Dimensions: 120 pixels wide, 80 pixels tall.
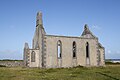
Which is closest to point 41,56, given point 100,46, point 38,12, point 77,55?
point 77,55

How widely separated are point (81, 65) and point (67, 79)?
21.2 metres

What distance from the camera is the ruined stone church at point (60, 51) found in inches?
1458

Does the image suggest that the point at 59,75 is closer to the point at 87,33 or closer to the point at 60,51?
the point at 60,51

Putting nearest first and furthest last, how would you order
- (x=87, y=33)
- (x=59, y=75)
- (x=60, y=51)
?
(x=59, y=75)
(x=60, y=51)
(x=87, y=33)

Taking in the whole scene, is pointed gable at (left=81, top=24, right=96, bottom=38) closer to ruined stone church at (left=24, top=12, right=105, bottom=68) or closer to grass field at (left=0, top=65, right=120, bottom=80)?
ruined stone church at (left=24, top=12, right=105, bottom=68)

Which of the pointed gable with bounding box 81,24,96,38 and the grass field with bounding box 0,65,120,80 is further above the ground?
the pointed gable with bounding box 81,24,96,38

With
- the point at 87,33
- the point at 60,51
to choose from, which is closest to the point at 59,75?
the point at 60,51

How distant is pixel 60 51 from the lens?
38.2 m

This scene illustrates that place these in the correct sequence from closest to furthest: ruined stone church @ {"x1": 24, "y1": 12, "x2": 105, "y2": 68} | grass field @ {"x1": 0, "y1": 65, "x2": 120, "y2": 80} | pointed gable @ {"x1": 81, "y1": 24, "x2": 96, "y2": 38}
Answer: grass field @ {"x1": 0, "y1": 65, "x2": 120, "y2": 80} < ruined stone church @ {"x1": 24, "y1": 12, "x2": 105, "y2": 68} < pointed gable @ {"x1": 81, "y1": 24, "x2": 96, "y2": 38}

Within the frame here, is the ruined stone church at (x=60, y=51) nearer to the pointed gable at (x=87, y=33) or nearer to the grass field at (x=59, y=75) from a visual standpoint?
the pointed gable at (x=87, y=33)

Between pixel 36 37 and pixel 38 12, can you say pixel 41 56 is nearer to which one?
pixel 36 37

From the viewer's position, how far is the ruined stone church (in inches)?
1458

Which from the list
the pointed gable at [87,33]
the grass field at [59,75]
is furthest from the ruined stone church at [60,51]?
the grass field at [59,75]

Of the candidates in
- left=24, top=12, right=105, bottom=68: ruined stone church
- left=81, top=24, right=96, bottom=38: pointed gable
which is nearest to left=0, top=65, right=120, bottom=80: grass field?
left=24, top=12, right=105, bottom=68: ruined stone church
